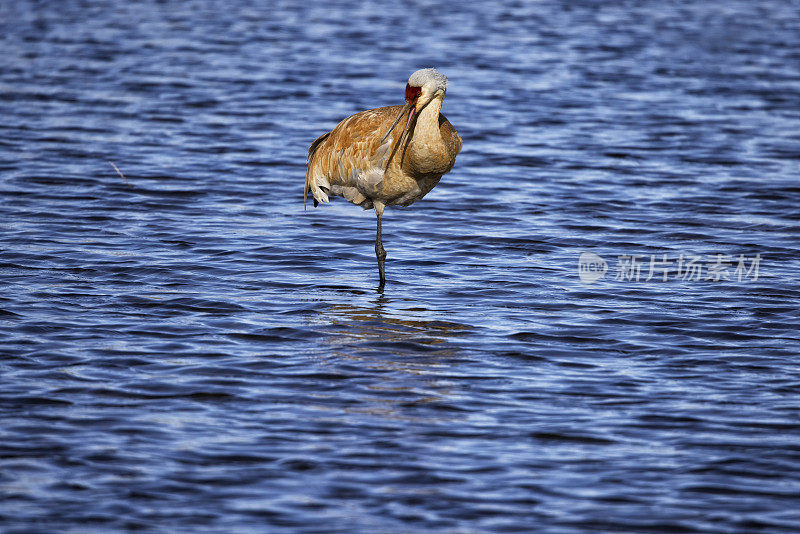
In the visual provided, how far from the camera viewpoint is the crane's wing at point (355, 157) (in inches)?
390

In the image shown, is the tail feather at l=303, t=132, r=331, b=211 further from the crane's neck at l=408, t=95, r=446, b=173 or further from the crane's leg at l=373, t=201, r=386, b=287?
the crane's neck at l=408, t=95, r=446, b=173

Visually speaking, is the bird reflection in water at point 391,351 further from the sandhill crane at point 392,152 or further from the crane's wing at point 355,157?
the crane's wing at point 355,157

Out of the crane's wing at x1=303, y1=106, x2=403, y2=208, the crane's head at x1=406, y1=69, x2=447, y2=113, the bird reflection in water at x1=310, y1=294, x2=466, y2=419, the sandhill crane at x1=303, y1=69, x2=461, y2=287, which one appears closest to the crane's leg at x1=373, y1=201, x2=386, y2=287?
the sandhill crane at x1=303, y1=69, x2=461, y2=287

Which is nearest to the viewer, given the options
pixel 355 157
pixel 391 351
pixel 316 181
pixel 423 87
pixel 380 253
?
pixel 391 351

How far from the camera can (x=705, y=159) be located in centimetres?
1509

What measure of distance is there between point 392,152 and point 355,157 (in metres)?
0.55

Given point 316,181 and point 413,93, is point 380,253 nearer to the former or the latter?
point 316,181

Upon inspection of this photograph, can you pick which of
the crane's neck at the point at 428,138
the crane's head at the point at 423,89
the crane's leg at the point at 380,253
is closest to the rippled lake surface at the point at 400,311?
the crane's leg at the point at 380,253

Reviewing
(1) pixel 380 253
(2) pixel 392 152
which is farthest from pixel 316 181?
(2) pixel 392 152

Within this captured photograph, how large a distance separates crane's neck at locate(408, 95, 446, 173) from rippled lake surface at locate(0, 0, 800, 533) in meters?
1.21

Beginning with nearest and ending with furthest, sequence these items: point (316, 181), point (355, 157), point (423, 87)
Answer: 1. point (423, 87)
2. point (355, 157)
3. point (316, 181)

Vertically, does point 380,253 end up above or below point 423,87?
below

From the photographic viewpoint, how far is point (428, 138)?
31.1 feet

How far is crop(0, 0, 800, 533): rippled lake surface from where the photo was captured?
6160mm
